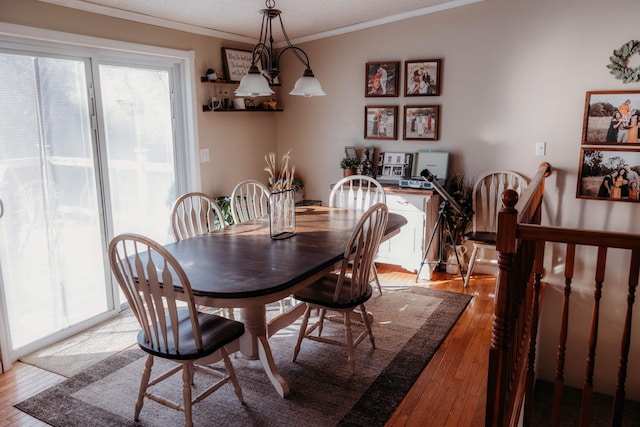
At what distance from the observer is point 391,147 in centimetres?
500

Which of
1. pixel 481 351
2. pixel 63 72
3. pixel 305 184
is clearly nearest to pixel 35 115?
pixel 63 72

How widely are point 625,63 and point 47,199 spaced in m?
4.44

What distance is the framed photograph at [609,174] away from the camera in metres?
4.01

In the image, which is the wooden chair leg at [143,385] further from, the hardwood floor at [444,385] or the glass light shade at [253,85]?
the glass light shade at [253,85]

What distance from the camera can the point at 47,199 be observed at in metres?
3.35

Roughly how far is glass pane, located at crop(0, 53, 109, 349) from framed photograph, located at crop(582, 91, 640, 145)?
394 cm

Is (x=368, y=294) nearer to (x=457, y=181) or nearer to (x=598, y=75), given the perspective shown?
(x=457, y=181)

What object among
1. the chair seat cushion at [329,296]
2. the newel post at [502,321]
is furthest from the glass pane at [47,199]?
the newel post at [502,321]

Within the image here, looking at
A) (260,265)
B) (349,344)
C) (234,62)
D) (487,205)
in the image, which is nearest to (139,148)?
(234,62)

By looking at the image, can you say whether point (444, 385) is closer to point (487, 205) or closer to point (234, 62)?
point (487, 205)

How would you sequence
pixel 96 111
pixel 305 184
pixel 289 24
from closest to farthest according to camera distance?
pixel 96 111 → pixel 289 24 → pixel 305 184

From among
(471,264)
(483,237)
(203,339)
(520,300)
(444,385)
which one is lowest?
(444,385)

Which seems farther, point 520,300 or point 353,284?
point 353,284

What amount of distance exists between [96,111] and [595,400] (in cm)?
475
